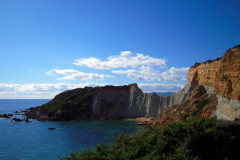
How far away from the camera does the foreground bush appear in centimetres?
930

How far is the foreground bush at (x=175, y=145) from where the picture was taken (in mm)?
9305

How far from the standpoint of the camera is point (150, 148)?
1001cm

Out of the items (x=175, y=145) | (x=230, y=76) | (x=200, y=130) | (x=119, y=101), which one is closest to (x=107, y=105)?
(x=119, y=101)

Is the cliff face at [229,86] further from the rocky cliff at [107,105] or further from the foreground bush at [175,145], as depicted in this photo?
the rocky cliff at [107,105]

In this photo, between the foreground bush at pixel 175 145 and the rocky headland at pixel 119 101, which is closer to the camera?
the foreground bush at pixel 175 145

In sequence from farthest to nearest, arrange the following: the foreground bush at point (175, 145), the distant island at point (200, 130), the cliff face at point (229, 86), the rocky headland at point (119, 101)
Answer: the rocky headland at point (119, 101) → the cliff face at point (229, 86) → the distant island at point (200, 130) → the foreground bush at point (175, 145)

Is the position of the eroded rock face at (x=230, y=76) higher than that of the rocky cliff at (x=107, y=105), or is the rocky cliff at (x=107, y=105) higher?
the eroded rock face at (x=230, y=76)

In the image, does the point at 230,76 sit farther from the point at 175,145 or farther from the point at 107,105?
the point at 107,105

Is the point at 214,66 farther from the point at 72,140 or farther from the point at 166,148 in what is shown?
the point at 166,148

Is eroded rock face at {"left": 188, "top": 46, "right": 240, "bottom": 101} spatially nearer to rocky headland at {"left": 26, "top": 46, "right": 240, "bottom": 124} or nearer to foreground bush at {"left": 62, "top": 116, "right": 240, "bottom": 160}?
foreground bush at {"left": 62, "top": 116, "right": 240, "bottom": 160}

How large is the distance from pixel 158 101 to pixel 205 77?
1994 centimetres

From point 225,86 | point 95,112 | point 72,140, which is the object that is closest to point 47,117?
point 95,112

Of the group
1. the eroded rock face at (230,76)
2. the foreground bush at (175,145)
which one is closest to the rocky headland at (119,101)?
the eroded rock face at (230,76)

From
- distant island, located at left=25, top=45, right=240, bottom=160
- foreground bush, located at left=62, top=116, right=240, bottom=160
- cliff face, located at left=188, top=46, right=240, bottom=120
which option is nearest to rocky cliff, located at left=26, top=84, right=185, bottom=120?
distant island, located at left=25, top=45, right=240, bottom=160
